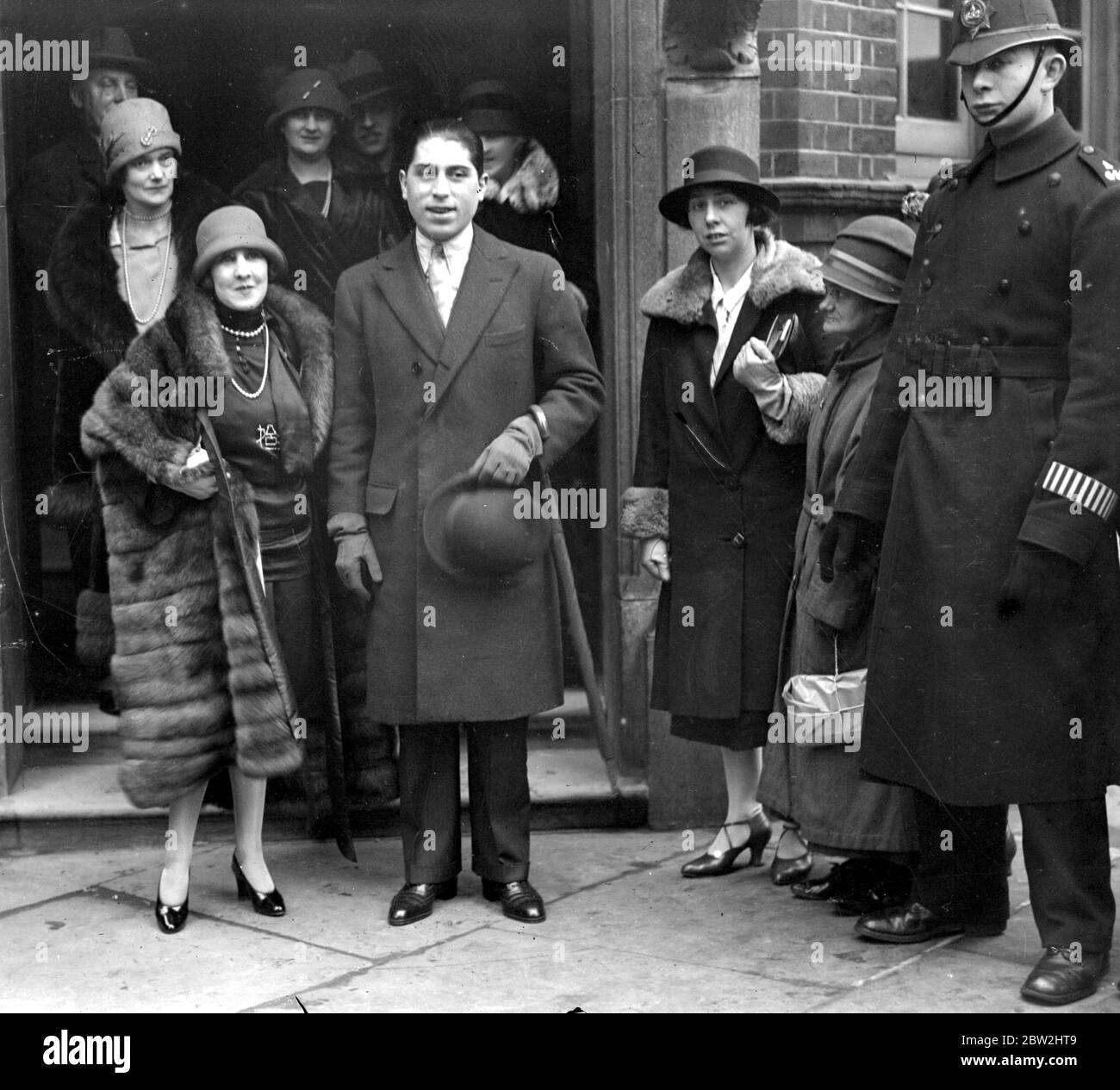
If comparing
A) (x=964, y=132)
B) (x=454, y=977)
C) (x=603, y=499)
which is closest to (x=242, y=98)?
(x=603, y=499)

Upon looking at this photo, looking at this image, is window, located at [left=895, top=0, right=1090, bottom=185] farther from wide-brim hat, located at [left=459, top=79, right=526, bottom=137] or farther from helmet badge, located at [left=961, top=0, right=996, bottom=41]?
helmet badge, located at [left=961, top=0, right=996, bottom=41]

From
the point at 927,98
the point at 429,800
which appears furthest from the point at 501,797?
→ the point at 927,98

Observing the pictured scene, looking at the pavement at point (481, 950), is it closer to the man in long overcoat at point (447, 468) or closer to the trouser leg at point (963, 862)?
the trouser leg at point (963, 862)

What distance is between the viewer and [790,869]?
5.48 metres

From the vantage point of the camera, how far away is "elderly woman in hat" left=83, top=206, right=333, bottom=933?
500 centimetres

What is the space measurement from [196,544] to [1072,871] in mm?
2579

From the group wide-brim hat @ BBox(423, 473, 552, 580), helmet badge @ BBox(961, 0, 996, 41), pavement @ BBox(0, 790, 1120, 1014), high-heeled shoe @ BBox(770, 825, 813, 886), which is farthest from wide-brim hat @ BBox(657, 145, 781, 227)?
pavement @ BBox(0, 790, 1120, 1014)

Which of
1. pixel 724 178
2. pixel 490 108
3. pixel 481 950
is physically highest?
pixel 490 108

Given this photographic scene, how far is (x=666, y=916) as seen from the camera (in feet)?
17.0

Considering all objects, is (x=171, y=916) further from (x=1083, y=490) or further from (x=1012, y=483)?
(x=1083, y=490)

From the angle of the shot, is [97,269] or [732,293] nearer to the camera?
[732,293]

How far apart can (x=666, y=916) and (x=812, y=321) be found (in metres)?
1.86

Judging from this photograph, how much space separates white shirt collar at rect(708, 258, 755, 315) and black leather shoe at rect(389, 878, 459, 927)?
1.95m

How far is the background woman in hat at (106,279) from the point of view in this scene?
5.72 metres
